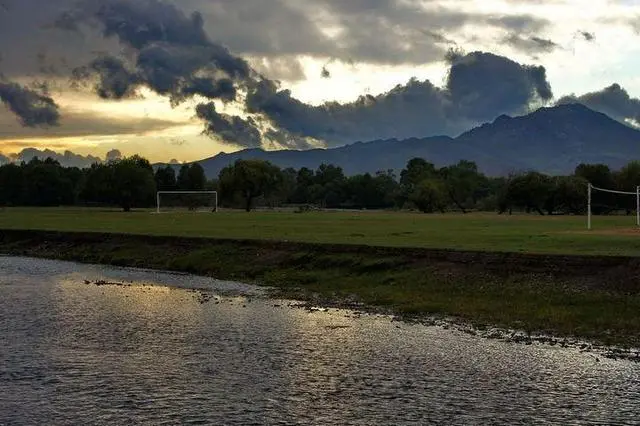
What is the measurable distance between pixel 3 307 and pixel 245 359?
54.9 ft

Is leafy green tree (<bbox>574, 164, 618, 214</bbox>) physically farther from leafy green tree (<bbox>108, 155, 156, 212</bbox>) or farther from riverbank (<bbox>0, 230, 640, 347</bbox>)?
riverbank (<bbox>0, 230, 640, 347</bbox>)

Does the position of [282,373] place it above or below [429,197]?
below

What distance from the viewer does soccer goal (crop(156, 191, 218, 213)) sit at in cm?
16700

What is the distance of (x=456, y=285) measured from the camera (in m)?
38.5

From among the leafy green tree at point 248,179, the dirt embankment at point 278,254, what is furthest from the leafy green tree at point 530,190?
the dirt embankment at point 278,254

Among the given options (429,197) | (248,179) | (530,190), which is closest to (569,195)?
(530,190)

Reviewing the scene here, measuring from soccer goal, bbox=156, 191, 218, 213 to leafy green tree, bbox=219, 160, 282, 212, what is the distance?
422cm

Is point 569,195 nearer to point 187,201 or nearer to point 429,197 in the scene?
point 429,197

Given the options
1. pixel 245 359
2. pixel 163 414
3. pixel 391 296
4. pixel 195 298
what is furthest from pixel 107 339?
pixel 391 296

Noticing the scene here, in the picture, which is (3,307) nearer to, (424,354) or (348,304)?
(348,304)

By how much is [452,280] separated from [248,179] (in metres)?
133

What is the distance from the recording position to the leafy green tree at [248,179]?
6673 inches

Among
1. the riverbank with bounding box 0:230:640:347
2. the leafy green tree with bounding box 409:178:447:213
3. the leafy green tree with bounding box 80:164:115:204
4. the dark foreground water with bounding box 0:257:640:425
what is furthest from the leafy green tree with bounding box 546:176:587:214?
the dark foreground water with bounding box 0:257:640:425

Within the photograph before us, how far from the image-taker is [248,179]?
6668 inches
